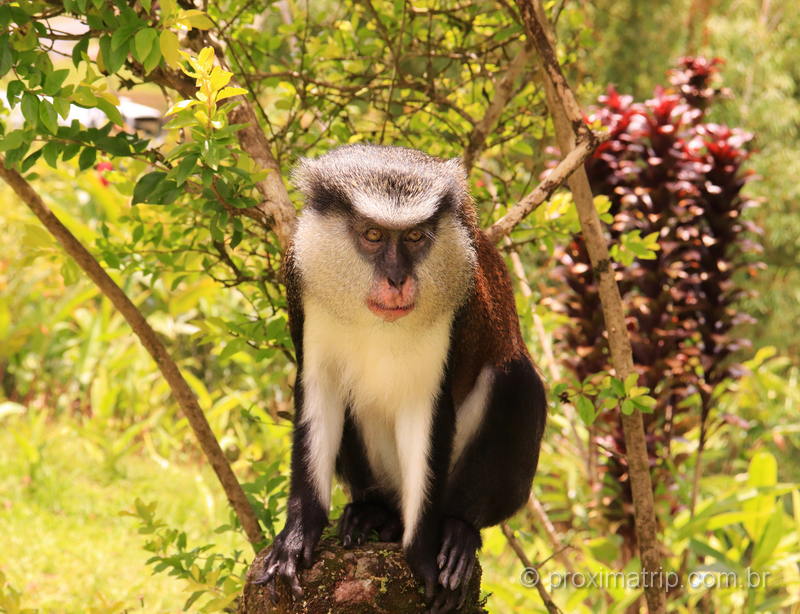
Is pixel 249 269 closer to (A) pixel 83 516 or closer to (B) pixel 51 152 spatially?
(B) pixel 51 152

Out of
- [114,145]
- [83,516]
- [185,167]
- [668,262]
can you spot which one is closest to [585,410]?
[185,167]

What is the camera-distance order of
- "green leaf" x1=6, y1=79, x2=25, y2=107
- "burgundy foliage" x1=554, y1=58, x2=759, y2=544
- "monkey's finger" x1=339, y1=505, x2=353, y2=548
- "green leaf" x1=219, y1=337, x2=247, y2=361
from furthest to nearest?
1. "burgundy foliage" x1=554, y1=58, x2=759, y2=544
2. "green leaf" x1=219, y1=337, x2=247, y2=361
3. "monkey's finger" x1=339, y1=505, x2=353, y2=548
4. "green leaf" x1=6, y1=79, x2=25, y2=107

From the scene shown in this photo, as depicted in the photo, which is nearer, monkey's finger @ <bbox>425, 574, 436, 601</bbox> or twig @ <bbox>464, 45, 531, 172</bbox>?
monkey's finger @ <bbox>425, 574, 436, 601</bbox>

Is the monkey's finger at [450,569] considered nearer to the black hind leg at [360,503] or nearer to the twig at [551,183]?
the black hind leg at [360,503]

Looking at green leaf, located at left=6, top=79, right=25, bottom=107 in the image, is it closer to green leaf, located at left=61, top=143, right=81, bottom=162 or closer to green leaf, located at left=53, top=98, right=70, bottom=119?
green leaf, located at left=53, top=98, right=70, bottom=119

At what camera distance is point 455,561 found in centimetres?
244

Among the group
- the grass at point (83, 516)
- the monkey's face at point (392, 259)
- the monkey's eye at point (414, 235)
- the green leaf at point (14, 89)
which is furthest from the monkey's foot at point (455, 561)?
the grass at point (83, 516)

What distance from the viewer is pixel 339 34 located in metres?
3.40

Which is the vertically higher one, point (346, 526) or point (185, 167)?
point (185, 167)

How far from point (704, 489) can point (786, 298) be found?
120 inches

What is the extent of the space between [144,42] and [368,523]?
1.40 meters

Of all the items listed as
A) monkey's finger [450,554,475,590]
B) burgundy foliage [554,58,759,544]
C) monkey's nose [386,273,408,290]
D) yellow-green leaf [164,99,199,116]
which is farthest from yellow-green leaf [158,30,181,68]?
burgundy foliage [554,58,759,544]

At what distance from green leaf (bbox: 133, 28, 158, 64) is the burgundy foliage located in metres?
2.63

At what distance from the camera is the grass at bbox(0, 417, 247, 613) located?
15.9 feet
